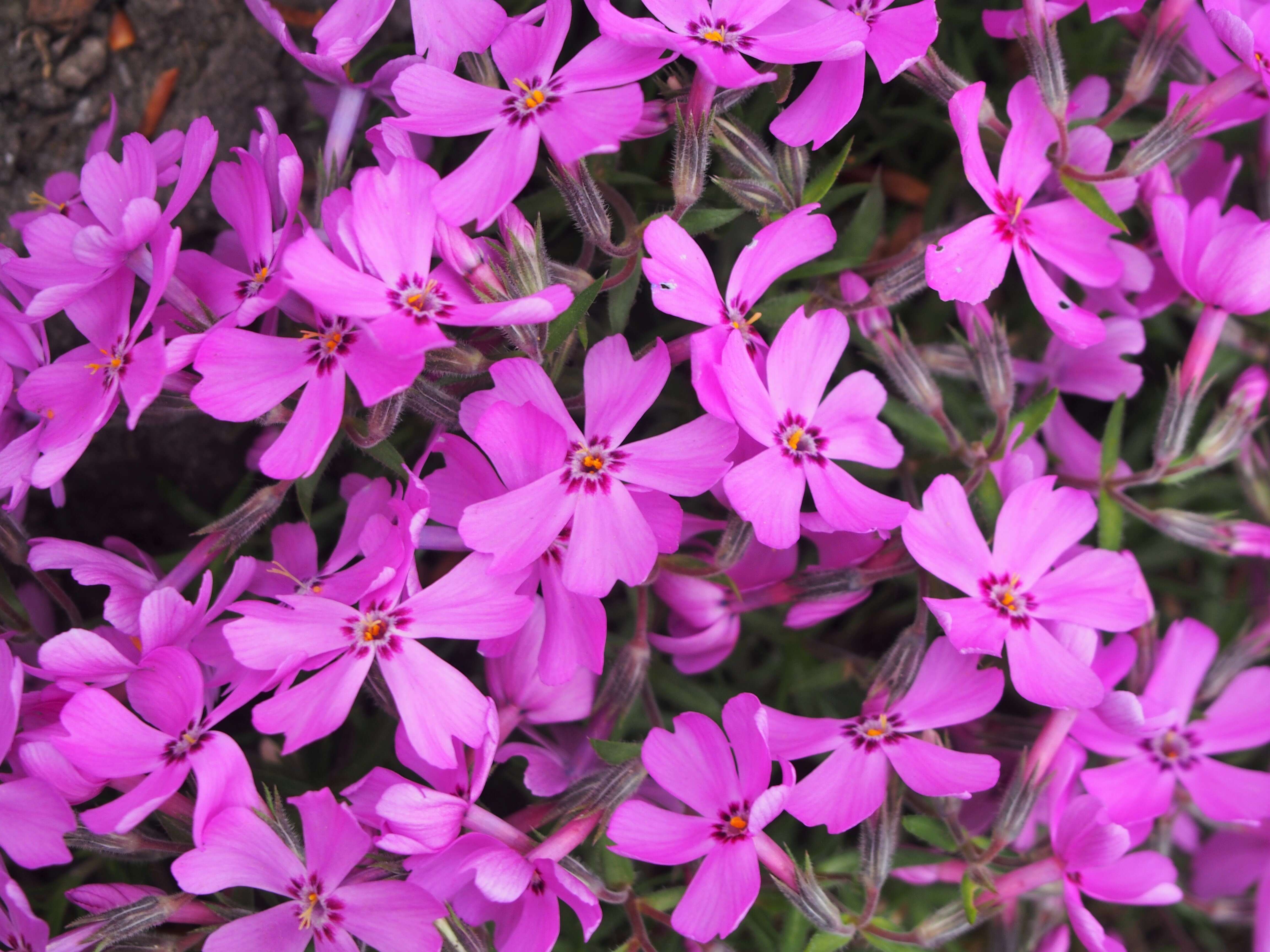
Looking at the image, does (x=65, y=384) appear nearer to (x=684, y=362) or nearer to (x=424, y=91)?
(x=424, y=91)

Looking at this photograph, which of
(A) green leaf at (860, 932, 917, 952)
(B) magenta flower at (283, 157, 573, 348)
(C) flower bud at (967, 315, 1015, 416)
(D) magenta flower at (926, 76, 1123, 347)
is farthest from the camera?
(C) flower bud at (967, 315, 1015, 416)

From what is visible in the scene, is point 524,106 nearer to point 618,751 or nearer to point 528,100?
point 528,100

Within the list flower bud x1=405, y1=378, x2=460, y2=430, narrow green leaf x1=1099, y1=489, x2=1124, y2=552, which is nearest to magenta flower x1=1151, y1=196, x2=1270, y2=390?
narrow green leaf x1=1099, y1=489, x2=1124, y2=552

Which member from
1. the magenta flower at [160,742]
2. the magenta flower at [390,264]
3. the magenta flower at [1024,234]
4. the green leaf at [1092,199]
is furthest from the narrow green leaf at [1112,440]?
the magenta flower at [160,742]

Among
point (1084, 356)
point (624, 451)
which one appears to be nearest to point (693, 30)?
point (624, 451)

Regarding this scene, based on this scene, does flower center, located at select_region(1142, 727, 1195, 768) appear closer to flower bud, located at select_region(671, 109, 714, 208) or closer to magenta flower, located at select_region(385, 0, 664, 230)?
flower bud, located at select_region(671, 109, 714, 208)

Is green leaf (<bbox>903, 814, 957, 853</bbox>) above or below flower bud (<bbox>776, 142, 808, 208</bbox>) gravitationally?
below

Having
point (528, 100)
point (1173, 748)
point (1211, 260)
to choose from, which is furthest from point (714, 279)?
point (1173, 748)
